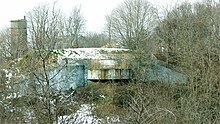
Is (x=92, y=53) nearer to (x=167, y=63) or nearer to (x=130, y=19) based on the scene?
(x=167, y=63)

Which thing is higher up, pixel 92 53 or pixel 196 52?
pixel 196 52

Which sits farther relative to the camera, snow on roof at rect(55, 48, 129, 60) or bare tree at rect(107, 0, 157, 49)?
bare tree at rect(107, 0, 157, 49)

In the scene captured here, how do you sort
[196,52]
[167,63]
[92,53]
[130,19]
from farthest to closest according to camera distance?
[130,19] → [92,53] → [167,63] → [196,52]

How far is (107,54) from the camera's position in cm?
1864

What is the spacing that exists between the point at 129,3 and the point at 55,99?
96.5 feet

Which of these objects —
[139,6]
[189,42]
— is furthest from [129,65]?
[139,6]

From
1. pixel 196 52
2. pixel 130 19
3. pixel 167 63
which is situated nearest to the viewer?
pixel 196 52

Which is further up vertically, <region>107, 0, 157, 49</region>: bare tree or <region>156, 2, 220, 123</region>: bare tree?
<region>107, 0, 157, 49</region>: bare tree

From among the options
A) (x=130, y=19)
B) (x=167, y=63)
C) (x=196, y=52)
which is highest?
(x=130, y=19)

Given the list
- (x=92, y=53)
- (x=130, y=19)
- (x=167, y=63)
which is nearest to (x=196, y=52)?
(x=167, y=63)

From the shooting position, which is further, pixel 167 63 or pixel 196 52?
pixel 167 63

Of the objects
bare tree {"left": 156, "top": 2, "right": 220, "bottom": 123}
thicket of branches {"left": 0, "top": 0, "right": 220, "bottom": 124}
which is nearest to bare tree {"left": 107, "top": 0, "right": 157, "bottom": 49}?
thicket of branches {"left": 0, "top": 0, "right": 220, "bottom": 124}

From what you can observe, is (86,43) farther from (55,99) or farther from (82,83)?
(55,99)

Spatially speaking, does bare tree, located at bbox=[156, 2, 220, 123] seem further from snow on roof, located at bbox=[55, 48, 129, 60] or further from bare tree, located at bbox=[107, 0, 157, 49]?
bare tree, located at bbox=[107, 0, 157, 49]
